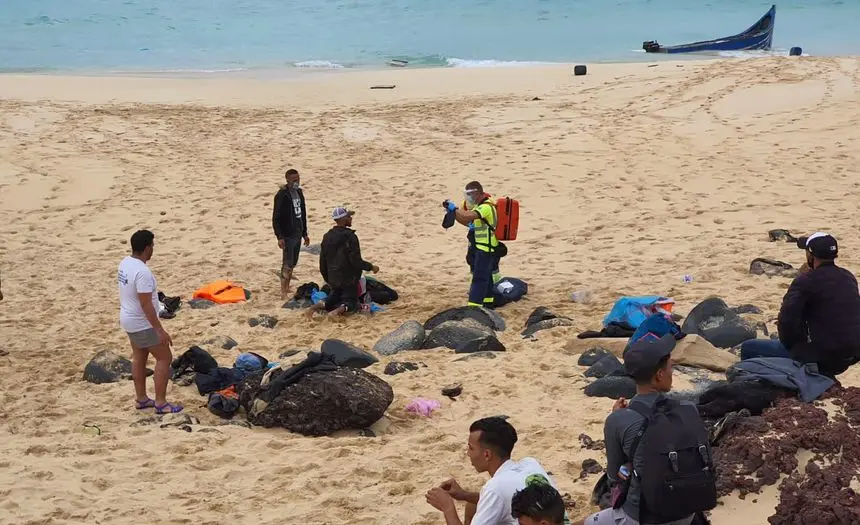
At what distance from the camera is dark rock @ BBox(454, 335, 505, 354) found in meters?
9.41

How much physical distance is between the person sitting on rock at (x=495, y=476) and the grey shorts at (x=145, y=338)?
3.82 meters

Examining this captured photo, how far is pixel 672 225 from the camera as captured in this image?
543 inches

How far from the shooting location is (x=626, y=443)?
4.57 meters

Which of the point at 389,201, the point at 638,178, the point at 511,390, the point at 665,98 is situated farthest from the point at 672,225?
the point at 665,98

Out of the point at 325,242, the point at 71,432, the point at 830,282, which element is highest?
the point at 830,282

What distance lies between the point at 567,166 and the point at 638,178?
1312mm

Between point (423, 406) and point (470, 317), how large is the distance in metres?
2.31

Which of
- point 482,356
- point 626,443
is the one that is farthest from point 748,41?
point 626,443

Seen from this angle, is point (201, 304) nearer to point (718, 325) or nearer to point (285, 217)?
point (285, 217)

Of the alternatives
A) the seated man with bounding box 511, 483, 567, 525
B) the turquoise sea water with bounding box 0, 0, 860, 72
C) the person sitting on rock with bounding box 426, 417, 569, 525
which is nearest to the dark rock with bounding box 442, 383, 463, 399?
the person sitting on rock with bounding box 426, 417, 569, 525

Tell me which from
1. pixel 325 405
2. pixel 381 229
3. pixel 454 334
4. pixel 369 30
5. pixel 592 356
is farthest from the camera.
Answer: pixel 369 30

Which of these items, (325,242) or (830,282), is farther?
(325,242)

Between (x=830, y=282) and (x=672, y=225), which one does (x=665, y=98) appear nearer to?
(x=672, y=225)

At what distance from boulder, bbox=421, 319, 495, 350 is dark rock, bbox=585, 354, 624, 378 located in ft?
4.66
